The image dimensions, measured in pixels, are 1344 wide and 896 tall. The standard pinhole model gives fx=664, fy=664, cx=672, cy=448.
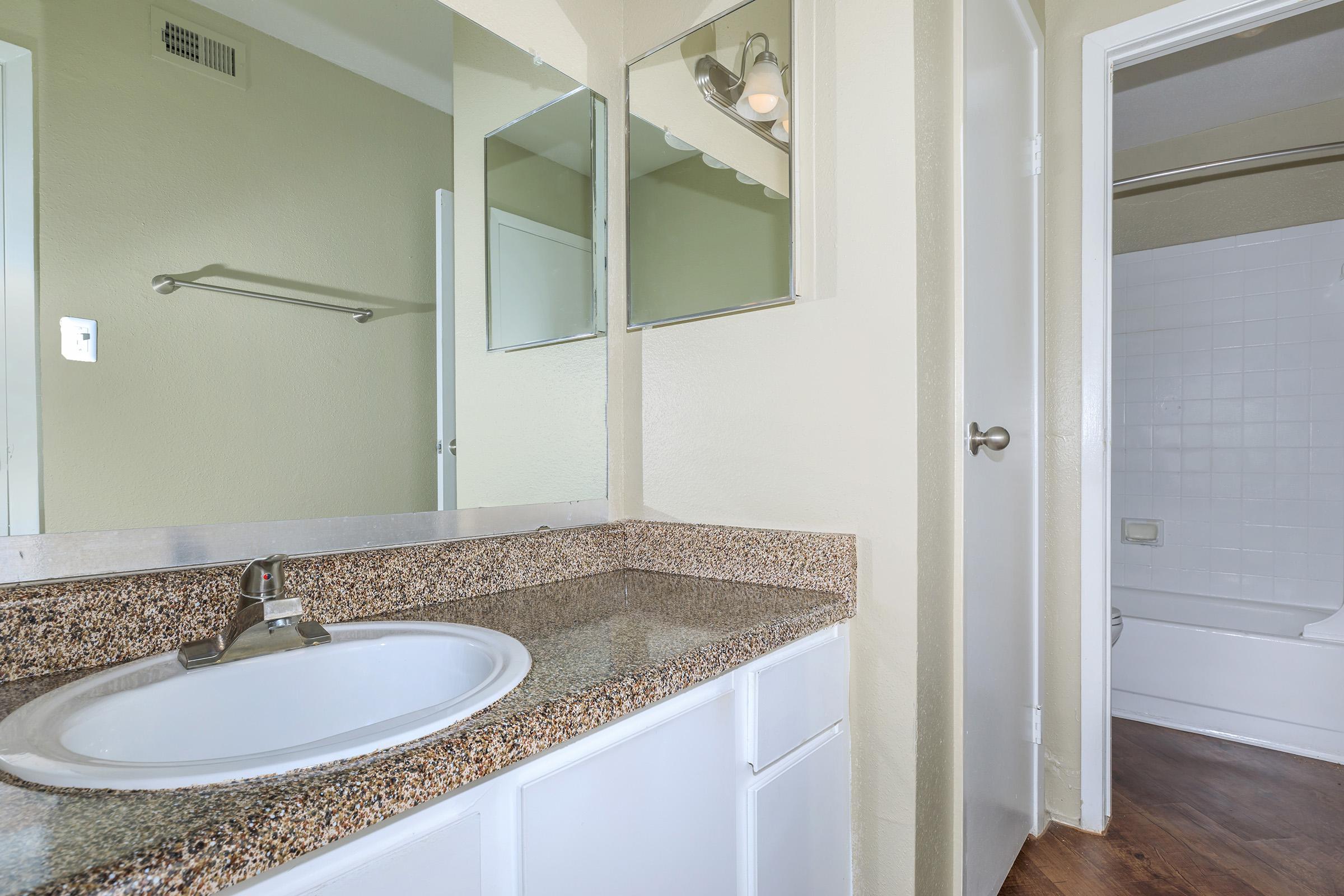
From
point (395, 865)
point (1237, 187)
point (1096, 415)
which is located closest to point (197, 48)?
point (395, 865)

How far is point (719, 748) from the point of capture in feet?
2.89

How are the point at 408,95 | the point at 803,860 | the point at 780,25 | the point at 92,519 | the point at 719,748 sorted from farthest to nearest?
the point at 780,25 < the point at 408,95 < the point at 803,860 < the point at 719,748 < the point at 92,519

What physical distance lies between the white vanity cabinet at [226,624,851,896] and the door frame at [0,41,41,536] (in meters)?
0.58

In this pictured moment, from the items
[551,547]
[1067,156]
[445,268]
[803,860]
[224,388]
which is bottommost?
[803,860]

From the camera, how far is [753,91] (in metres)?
1.31

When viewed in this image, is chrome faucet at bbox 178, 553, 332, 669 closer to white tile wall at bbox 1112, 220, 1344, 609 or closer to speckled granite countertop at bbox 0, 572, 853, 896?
speckled granite countertop at bbox 0, 572, 853, 896

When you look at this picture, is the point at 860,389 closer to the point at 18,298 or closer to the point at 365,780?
the point at 365,780

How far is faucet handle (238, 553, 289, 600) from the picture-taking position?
30.5 inches

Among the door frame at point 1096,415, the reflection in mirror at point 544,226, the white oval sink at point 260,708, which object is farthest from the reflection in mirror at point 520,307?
the door frame at point 1096,415

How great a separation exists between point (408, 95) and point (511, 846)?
1148 mm

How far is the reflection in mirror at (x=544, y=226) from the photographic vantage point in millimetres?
1316

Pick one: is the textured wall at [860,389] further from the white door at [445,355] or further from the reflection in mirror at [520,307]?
the white door at [445,355]

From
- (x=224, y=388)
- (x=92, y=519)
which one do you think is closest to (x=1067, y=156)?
(x=224, y=388)

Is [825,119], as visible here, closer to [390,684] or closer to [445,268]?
[445,268]
